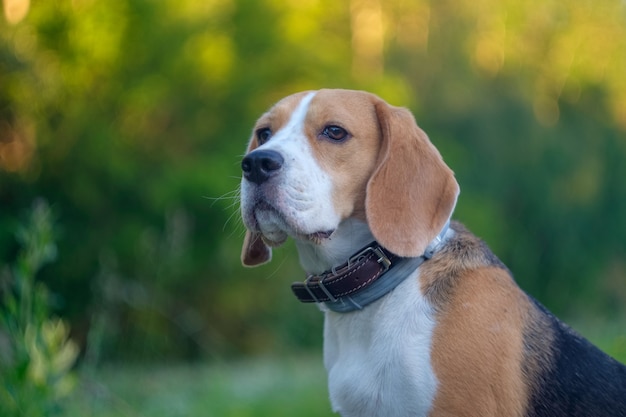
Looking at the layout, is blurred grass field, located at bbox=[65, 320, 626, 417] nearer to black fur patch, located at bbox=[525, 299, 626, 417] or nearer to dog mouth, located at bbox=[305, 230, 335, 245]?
dog mouth, located at bbox=[305, 230, 335, 245]

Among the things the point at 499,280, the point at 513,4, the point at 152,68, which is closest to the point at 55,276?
the point at 152,68

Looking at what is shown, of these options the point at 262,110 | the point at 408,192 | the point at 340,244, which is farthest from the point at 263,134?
the point at 262,110

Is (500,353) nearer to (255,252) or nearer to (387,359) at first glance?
(387,359)

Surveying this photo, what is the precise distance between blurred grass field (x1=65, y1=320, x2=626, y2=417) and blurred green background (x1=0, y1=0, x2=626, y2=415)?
1080cm

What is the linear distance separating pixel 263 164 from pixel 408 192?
706mm

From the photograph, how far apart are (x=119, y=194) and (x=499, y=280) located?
23751 millimetres

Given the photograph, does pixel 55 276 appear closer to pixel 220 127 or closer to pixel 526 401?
pixel 220 127

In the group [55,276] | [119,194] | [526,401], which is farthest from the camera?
[119,194]

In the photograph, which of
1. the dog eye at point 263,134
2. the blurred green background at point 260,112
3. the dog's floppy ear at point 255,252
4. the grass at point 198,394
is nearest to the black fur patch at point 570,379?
the dog's floppy ear at point 255,252

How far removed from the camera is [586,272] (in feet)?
98.5

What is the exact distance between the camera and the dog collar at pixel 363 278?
392 cm

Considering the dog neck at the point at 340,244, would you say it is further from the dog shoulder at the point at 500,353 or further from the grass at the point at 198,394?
the grass at the point at 198,394

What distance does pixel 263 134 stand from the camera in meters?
4.68

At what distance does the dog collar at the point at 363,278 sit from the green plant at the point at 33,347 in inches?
46.1
